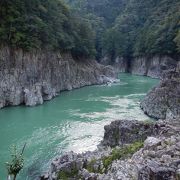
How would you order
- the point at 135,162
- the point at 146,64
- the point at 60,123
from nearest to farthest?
the point at 135,162 < the point at 60,123 < the point at 146,64

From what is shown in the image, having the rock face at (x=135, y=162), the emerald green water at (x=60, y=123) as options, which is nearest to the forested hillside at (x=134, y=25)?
the emerald green water at (x=60, y=123)

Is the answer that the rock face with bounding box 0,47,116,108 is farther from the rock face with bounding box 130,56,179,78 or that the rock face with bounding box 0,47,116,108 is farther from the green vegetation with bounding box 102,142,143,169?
the green vegetation with bounding box 102,142,143,169

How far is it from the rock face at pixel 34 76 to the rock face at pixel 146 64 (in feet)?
81.4

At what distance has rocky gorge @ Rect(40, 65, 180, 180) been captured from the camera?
14738 mm

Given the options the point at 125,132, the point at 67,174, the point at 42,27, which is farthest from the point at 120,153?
the point at 42,27

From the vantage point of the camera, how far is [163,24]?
295 ft

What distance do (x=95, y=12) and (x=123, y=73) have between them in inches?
1369

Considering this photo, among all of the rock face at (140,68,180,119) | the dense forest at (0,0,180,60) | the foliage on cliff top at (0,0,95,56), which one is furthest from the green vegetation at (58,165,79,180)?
the dense forest at (0,0,180,60)

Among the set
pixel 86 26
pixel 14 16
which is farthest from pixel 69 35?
pixel 14 16

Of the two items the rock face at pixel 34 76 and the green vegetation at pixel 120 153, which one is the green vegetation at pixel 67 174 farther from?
the rock face at pixel 34 76

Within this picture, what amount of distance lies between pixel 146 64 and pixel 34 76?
4745 cm

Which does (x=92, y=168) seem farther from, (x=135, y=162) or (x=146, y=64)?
(x=146, y=64)

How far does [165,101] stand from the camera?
38.8 meters

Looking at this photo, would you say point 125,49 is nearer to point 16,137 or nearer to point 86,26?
point 86,26
